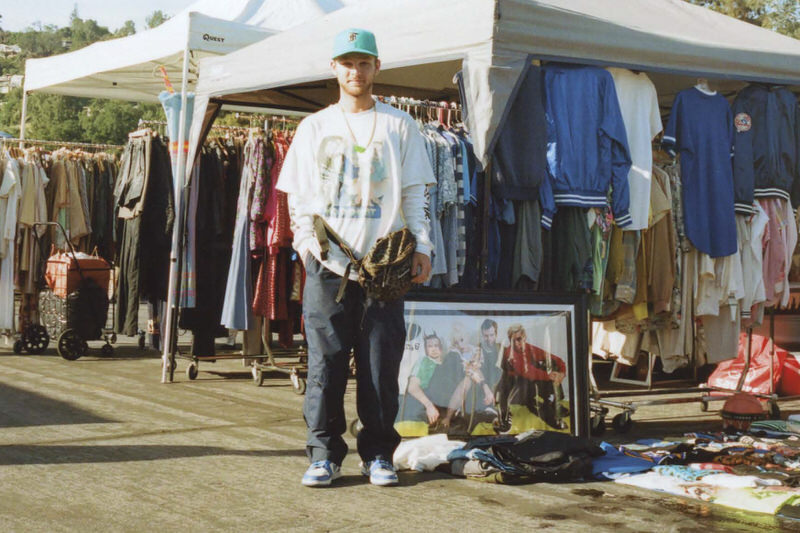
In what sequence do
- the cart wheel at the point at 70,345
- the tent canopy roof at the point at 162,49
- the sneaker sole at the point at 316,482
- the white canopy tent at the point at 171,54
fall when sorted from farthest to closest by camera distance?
1. the cart wheel at the point at 70,345
2. the tent canopy roof at the point at 162,49
3. the white canopy tent at the point at 171,54
4. the sneaker sole at the point at 316,482

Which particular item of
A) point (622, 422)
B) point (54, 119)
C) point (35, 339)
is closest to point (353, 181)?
point (622, 422)

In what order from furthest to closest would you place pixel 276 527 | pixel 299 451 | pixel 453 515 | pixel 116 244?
1. pixel 116 244
2. pixel 299 451
3. pixel 453 515
4. pixel 276 527

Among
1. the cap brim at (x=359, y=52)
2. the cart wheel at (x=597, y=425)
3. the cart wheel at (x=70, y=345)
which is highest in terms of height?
the cap brim at (x=359, y=52)

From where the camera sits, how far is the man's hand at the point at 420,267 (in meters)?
5.02

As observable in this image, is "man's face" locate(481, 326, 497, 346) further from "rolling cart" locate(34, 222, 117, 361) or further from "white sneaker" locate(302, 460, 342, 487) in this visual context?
"rolling cart" locate(34, 222, 117, 361)

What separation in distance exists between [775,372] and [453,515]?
214 inches

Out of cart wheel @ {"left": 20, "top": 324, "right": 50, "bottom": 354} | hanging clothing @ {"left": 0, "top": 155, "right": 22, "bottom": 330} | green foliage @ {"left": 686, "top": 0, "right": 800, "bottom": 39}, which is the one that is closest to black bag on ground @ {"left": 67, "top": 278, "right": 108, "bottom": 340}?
cart wheel @ {"left": 20, "top": 324, "right": 50, "bottom": 354}

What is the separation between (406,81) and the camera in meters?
8.96

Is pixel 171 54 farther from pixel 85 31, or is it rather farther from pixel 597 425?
pixel 85 31

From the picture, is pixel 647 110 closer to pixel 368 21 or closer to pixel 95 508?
pixel 368 21

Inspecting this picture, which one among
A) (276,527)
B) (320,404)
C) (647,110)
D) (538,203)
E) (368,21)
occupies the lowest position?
(276,527)

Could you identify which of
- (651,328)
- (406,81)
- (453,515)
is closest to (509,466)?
(453,515)

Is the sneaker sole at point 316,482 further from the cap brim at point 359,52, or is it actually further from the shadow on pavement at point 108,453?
the cap brim at point 359,52

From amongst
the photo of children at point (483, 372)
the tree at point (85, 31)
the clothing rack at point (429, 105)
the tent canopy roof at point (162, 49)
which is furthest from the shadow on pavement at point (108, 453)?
the tree at point (85, 31)
